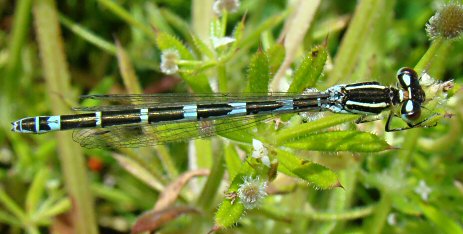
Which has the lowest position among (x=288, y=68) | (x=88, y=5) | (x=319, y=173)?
(x=319, y=173)

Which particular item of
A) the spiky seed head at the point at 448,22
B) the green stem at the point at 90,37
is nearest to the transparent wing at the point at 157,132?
the spiky seed head at the point at 448,22

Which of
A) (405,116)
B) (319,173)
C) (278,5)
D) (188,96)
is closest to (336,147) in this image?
(319,173)

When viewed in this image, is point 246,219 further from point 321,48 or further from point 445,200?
point 321,48

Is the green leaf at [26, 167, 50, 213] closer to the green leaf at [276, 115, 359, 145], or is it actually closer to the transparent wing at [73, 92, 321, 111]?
the transparent wing at [73, 92, 321, 111]

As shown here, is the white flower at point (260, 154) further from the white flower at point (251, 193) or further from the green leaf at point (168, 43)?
the green leaf at point (168, 43)

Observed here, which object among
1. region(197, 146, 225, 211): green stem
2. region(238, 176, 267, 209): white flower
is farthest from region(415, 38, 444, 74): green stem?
region(197, 146, 225, 211): green stem
